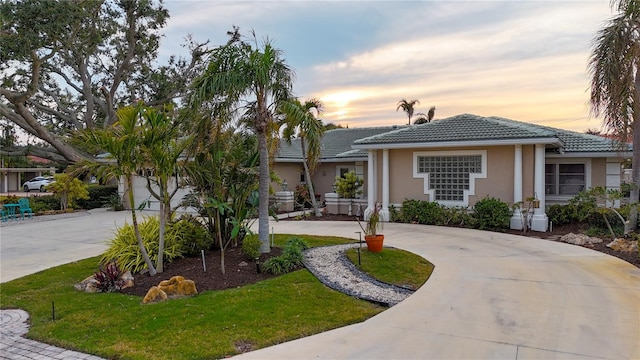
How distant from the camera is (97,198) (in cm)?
2314

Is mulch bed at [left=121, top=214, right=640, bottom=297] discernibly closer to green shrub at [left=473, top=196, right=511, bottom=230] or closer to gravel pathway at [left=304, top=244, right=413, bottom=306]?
gravel pathway at [left=304, top=244, right=413, bottom=306]

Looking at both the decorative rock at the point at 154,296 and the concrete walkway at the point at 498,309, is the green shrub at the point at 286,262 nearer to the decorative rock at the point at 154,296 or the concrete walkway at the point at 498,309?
the decorative rock at the point at 154,296

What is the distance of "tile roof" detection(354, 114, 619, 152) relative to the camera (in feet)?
42.9

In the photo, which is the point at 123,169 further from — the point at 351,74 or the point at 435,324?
the point at 351,74

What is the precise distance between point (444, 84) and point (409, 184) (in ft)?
15.5

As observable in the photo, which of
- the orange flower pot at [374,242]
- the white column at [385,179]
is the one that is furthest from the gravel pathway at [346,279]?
the white column at [385,179]

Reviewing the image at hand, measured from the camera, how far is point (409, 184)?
49.0 ft

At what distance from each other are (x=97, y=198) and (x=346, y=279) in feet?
67.5

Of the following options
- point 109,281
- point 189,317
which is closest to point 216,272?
point 109,281

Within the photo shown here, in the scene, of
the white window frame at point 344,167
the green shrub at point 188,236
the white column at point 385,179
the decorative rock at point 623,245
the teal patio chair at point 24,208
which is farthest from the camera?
the white window frame at point 344,167

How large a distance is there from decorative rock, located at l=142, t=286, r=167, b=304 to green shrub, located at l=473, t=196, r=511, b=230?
33.1ft

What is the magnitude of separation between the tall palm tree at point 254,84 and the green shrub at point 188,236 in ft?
4.81

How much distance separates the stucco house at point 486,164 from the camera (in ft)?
42.9

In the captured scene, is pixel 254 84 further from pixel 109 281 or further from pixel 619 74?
pixel 619 74
